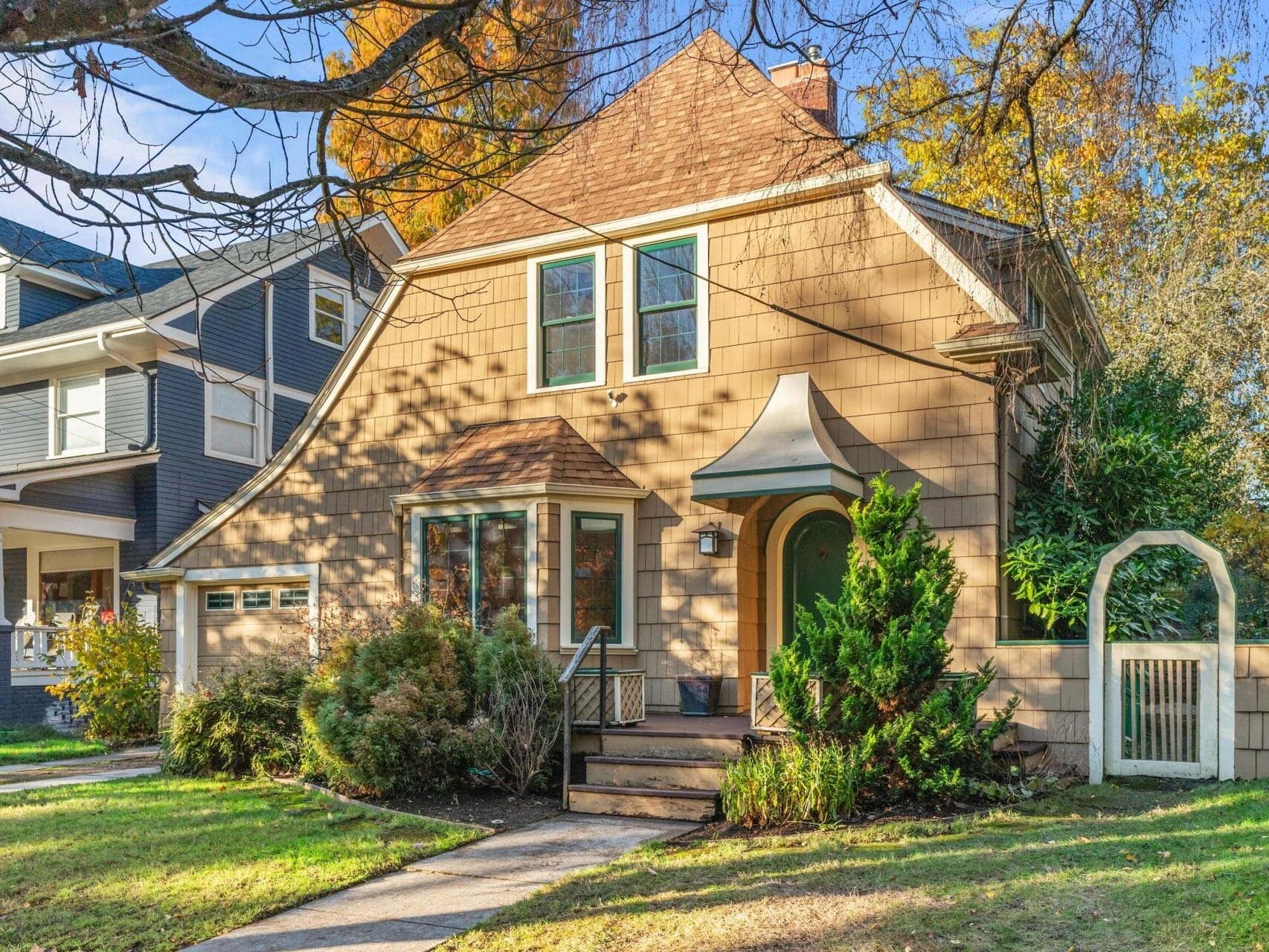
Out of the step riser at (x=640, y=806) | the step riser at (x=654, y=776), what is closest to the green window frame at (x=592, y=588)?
the step riser at (x=654, y=776)

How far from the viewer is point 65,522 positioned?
1759 cm

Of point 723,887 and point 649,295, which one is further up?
point 649,295

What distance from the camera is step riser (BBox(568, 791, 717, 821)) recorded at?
847 centimetres

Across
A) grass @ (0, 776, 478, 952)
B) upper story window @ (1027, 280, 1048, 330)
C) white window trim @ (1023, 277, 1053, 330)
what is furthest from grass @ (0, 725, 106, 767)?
upper story window @ (1027, 280, 1048, 330)

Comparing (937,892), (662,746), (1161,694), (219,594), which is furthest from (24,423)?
(937,892)

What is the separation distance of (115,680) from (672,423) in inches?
358

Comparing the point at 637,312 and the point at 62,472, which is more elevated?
the point at 637,312

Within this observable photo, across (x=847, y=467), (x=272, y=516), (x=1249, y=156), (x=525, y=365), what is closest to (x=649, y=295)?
(x=525, y=365)

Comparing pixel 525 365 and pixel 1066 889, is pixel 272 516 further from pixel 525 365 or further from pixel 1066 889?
pixel 1066 889

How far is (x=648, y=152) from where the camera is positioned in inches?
506

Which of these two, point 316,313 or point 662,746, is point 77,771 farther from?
point 316,313

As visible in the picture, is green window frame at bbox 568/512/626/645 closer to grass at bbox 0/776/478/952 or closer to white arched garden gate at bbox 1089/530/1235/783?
grass at bbox 0/776/478/952

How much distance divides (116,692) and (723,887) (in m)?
12.0

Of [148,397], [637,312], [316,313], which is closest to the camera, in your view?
[637,312]
